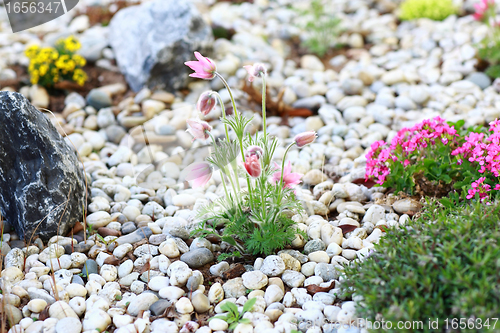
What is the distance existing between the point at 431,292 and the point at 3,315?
1.98 metres

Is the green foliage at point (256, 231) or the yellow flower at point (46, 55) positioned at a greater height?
the yellow flower at point (46, 55)

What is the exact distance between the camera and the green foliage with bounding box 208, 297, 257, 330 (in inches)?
80.9

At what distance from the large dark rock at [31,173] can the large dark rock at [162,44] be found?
2.15 meters

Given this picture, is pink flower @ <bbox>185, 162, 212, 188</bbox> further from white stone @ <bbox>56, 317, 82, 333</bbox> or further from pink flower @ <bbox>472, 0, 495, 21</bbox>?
pink flower @ <bbox>472, 0, 495, 21</bbox>

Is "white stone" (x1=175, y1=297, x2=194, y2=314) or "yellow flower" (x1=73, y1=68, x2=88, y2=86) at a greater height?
"yellow flower" (x1=73, y1=68, x2=88, y2=86)

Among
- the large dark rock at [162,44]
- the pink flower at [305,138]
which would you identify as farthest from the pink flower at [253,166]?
the large dark rock at [162,44]

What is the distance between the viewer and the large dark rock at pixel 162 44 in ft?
15.4

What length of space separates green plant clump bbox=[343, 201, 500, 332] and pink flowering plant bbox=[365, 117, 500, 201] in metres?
0.67

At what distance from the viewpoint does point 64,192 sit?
2684 mm

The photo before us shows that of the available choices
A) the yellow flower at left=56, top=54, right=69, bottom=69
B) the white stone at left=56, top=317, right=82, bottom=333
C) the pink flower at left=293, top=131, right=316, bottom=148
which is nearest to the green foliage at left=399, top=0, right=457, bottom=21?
the yellow flower at left=56, top=54, right=69, bottom=69

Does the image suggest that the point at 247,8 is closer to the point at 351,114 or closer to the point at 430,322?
the point at 351,114

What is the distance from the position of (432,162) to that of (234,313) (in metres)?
1.56

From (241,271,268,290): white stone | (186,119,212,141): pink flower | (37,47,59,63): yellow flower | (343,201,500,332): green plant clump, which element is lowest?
(241,271,268,290): white stone

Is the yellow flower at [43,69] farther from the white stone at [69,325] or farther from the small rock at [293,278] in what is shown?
the small rock at [293,278]
